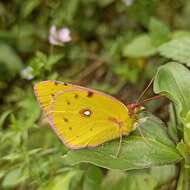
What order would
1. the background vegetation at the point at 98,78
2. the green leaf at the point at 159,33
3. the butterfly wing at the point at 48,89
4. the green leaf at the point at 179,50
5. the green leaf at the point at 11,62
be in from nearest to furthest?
1. the butterfly wing at the point at 48,89
2. the background vegetation at the point at 98,78
3. the green leaf at the point at 179,50
4. the green leaf at the point at 159,33
5. the green leaf at the point at 11,62

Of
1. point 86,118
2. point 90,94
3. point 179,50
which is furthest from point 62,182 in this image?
point 179,50

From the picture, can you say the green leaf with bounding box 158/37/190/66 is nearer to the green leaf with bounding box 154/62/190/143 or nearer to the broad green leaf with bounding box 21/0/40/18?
the green leaf with bounding box 154/62/190/143

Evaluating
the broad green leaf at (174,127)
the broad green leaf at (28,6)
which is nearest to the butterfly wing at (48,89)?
the broad green leaf at (174,127)

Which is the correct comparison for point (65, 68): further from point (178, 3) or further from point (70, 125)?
point (70, 125)

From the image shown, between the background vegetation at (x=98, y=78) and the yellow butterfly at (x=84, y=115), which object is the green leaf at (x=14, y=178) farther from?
the yellow butterfly at (x=84, y=115)

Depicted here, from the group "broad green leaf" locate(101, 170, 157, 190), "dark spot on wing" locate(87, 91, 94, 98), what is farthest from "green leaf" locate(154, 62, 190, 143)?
"broad green leaf" locate(101, 170, 157, 190)

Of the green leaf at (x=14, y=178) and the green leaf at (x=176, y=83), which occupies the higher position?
the green leaf at (x=176, y=83)

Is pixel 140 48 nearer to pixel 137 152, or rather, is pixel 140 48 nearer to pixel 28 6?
pixel 28 6
